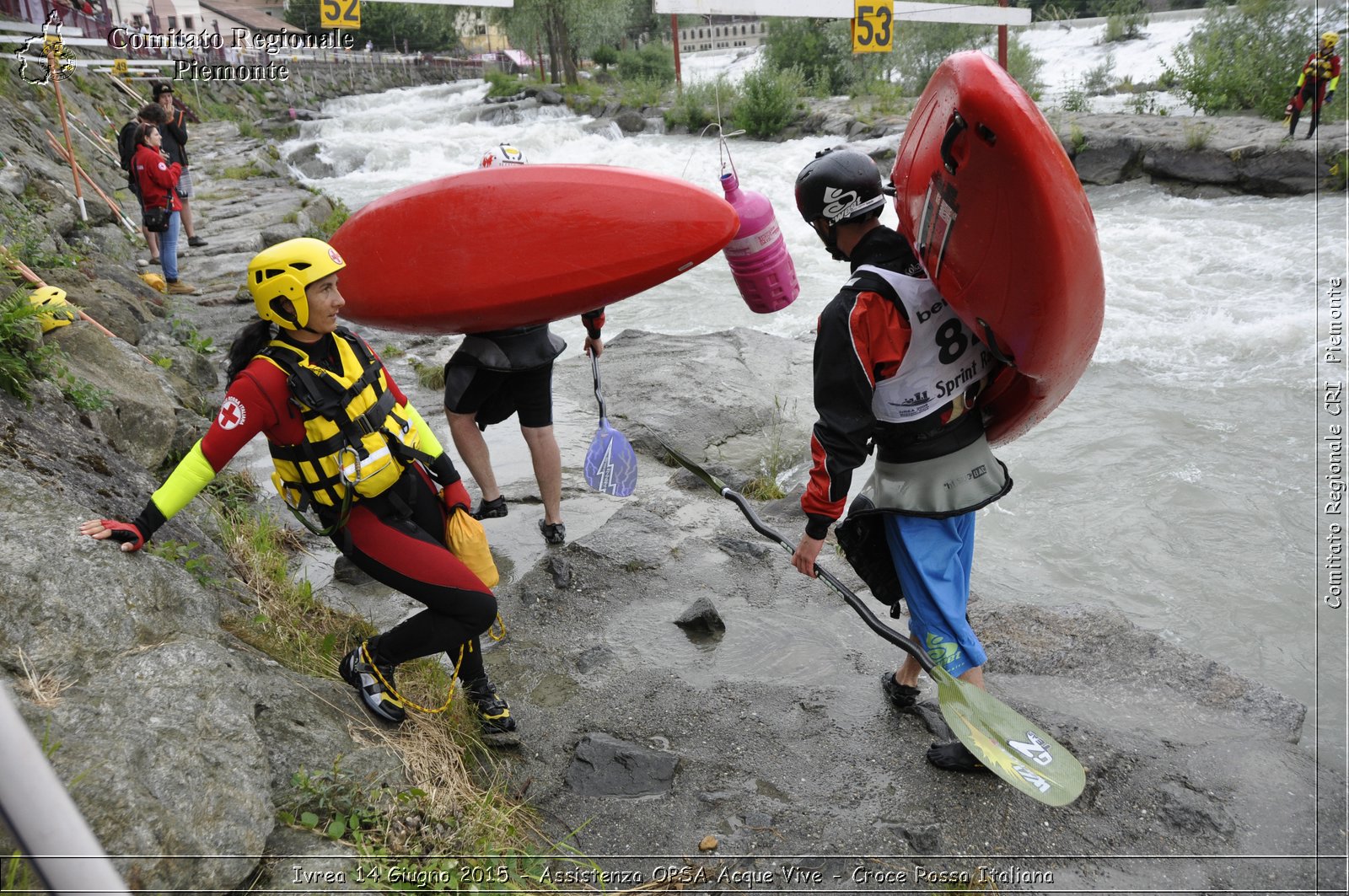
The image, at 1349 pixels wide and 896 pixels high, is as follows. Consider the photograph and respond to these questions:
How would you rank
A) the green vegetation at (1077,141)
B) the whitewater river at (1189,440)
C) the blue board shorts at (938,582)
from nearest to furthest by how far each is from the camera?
the blue board shorts at (938,582)
the whitewater river at (1189,440)
the green vegetation at (1077,141)

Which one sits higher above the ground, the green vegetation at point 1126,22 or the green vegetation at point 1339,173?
the green vegetation at point 1126,22

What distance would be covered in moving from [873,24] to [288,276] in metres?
11.9

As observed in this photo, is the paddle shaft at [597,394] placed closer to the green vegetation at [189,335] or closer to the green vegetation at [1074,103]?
Result: the green vegetation at [189,335]

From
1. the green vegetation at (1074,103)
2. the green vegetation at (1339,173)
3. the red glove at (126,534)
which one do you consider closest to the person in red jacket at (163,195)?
Result: the red glove at (126,534)

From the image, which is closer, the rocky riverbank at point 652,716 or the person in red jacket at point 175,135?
the rocky riverbank at point 652,716

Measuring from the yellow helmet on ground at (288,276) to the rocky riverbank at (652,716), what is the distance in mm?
678

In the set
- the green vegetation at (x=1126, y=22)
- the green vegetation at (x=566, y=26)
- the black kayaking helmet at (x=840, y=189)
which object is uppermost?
the green vegetation at (x=566, y=26)

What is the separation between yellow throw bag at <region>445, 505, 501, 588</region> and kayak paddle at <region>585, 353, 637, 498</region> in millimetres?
1496

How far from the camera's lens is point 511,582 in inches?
144

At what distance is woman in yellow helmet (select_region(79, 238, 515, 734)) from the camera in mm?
2213

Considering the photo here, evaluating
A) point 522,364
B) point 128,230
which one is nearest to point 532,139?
point 128,230

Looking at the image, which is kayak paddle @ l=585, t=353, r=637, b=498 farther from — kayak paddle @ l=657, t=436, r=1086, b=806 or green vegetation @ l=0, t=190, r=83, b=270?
green vegetation @ l=0, t=190, r=83, b=270

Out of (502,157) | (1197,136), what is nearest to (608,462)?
(502,157)

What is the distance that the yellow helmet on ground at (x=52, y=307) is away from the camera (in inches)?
148
